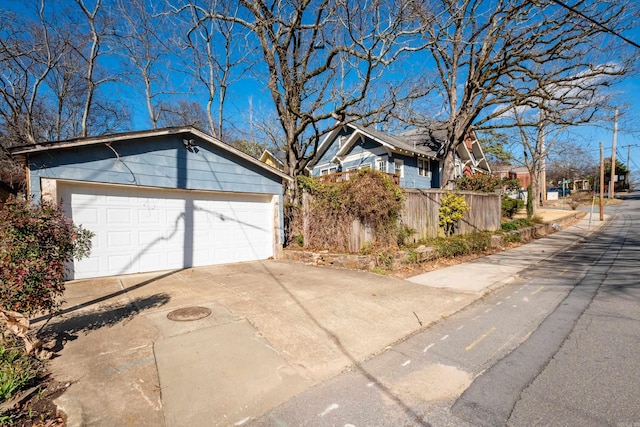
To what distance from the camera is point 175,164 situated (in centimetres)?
745

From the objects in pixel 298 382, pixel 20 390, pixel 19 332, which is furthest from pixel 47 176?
pixel 298 382

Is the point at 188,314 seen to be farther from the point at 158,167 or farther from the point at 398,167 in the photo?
the point at 398,167

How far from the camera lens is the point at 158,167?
7191 mm

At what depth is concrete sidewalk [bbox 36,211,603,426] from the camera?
7.95 feet

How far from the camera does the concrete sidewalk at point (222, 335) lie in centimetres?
242

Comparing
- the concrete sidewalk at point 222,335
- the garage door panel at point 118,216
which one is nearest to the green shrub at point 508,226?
the concrete sidewalk at point 222,335

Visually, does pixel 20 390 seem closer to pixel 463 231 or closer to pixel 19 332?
pixel 19 332

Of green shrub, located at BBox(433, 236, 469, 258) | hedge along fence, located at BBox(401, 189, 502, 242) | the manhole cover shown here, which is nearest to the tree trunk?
hedge along fence, located at BBox(401, 189, 502, 242)

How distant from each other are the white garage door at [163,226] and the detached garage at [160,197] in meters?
0.02

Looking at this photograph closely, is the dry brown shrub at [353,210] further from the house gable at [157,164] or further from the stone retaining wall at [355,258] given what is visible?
the house gable at [157,164]

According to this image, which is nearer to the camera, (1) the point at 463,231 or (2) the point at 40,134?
(1) the point at 463,231

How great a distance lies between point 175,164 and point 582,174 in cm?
7844

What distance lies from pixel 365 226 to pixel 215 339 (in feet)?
17.7

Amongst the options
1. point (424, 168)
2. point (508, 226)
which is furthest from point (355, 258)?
point (424, 168)
